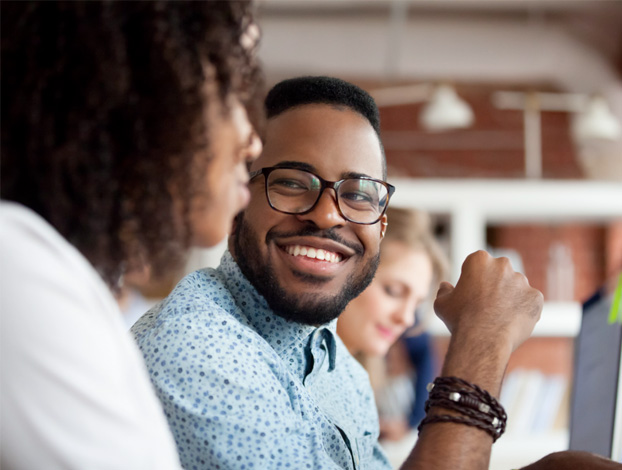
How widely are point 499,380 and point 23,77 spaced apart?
644 millimetres

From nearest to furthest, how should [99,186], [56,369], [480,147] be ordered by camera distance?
[56,369], [99,186], [480,147]

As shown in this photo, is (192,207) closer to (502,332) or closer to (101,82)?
(101,82)

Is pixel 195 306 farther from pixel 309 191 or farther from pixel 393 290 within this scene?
pixel 393 290

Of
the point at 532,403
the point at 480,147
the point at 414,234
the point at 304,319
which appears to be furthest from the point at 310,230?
the point at 480,147

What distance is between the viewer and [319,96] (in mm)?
1238

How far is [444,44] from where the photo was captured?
16.0 ft

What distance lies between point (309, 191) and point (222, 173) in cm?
38

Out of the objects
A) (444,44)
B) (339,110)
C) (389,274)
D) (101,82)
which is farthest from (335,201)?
(444,44)

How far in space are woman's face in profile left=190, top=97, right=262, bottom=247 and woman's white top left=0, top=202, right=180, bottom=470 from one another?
0.19 m

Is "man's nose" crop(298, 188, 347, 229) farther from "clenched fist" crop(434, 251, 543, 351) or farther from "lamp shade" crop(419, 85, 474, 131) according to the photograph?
"lamp shade" crop(419, 85, 474, 131)

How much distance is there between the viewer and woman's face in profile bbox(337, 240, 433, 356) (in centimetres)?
228

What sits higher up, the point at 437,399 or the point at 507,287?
the point at 507,287

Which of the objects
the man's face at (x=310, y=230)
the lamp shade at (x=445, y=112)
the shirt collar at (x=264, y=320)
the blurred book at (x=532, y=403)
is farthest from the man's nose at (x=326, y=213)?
the lamp shade at (x=445, y=112)

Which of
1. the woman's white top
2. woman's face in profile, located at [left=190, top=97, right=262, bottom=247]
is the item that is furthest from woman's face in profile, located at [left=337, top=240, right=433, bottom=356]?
the woman's white top
